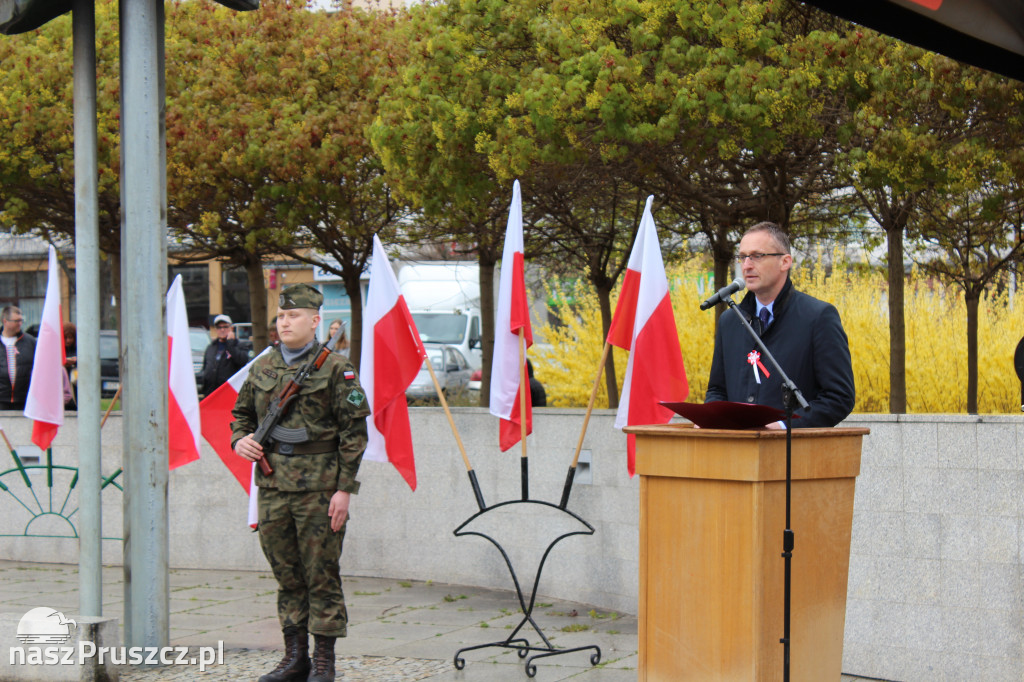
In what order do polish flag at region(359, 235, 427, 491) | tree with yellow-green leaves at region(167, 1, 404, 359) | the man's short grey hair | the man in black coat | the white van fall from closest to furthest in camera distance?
1. the man in black coat
2. the man's short grey hair
3. polish flag at region(359, 235, 427, 491)
4. tree with yellow-green leaves at region(167, 1, 404, 359)
5. the white van

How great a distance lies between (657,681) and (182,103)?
11448mm

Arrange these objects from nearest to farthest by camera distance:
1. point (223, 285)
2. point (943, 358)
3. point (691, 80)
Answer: point (691, 80)
point (943, 358)
point (223, 285)

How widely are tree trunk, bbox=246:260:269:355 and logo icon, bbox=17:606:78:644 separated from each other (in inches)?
385

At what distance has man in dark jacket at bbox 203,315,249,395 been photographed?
13711mm

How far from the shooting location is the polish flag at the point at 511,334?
20.9 ft

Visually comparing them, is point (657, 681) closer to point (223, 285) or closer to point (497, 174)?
point (497, 174)

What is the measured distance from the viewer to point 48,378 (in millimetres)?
9062

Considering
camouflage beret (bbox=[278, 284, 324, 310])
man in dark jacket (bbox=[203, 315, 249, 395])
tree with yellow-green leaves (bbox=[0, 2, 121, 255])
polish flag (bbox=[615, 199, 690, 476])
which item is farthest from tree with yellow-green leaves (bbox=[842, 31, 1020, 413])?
tree with yellow-green leaves (bbox=[0, 2, 121, 255])

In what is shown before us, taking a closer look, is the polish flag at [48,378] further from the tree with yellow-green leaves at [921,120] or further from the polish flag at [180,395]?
Result: the tree with yellow-green leaves at [921,120]

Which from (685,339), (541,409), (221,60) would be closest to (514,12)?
(541,409)

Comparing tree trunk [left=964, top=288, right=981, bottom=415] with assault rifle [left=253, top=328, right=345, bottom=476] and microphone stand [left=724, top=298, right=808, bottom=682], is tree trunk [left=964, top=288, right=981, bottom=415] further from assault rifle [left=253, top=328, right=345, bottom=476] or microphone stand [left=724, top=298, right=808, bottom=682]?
microphone stand [left=724, top=298, right=808, bottom=682]

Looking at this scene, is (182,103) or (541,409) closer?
(541,409)

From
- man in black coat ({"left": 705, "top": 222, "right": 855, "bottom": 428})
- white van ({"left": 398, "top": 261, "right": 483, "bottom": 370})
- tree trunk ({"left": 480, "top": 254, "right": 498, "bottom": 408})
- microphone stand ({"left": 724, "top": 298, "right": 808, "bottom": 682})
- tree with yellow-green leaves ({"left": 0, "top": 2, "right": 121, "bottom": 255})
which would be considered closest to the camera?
microphone stand ({"left": 724, "top": 298, "right": 808, "bottom": 682})

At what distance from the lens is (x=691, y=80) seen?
9.14 metres
